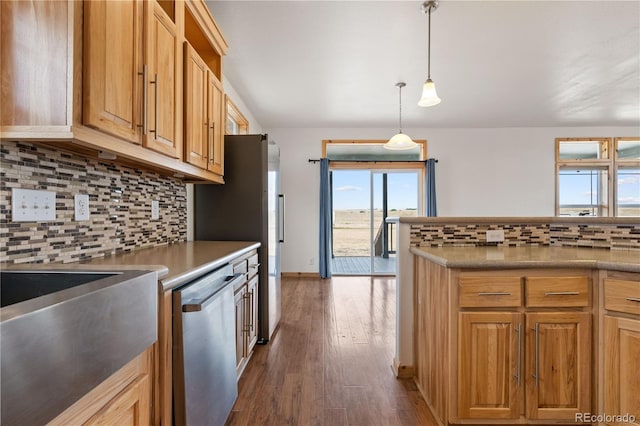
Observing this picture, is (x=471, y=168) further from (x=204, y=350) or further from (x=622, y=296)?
(x=204, y=350)

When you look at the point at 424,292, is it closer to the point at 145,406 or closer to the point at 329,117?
the point at 145,406

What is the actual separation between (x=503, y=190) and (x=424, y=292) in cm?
491

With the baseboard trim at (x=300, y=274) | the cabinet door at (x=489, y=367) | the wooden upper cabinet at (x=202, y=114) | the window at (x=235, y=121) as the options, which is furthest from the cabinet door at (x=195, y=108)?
the baseboard trim at (x=300, y=274)

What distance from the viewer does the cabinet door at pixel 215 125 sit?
7.07ft

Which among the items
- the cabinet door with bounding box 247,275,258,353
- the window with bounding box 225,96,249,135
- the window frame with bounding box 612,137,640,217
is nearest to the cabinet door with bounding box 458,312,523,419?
the cabinet door with bounding box 247,275,258,353

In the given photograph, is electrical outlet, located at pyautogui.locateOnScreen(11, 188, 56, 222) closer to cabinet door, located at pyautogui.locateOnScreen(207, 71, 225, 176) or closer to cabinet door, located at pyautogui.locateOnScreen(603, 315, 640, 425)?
cabinet door, located at pyautogui.locateOnScreen(207, 71, 225, 176)

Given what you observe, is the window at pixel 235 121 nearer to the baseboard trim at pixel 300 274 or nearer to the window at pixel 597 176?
the baseboard trim at pixel 300 274

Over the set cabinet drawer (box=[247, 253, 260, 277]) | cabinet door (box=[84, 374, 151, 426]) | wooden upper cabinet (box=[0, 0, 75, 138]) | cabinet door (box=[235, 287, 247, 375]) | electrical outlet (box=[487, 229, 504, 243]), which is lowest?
cabinet door (box=[235, 287, 247, 375])

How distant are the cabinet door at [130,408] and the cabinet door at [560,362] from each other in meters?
1.71

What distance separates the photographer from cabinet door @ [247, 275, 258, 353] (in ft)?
7.22

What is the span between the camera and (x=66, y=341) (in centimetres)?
56

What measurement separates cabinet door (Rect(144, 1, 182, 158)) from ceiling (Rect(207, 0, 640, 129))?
1.04 metres

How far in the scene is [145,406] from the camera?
0.93 meters

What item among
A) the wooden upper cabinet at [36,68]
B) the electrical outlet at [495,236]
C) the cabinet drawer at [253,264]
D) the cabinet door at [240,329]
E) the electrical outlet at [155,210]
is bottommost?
the cabinet door at [240,329]
